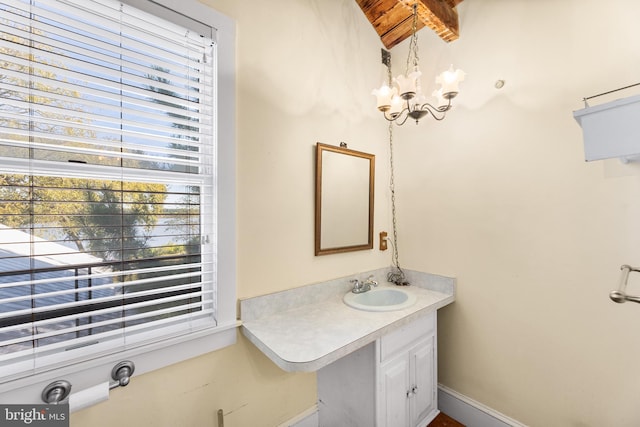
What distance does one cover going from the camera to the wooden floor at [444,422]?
177 cm

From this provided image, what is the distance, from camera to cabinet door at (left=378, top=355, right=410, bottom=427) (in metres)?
1.40

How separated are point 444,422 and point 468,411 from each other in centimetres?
18

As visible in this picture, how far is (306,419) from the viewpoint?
165 cm

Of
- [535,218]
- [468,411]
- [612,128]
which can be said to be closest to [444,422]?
[468,411]

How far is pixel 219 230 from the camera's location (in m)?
1.33

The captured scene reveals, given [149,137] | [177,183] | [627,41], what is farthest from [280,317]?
[627,41]

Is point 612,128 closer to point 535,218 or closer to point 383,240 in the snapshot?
point 535,218

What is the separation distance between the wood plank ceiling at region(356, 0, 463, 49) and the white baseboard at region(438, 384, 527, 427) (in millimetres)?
2531

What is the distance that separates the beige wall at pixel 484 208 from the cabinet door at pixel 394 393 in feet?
1.69

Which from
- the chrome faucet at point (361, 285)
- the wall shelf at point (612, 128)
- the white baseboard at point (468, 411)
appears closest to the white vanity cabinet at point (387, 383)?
the white baseboard at point (468, 411)

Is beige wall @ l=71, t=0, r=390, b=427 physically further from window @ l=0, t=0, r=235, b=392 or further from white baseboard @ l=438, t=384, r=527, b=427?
white baseboard @ l=438, t=384, r=527, b=427

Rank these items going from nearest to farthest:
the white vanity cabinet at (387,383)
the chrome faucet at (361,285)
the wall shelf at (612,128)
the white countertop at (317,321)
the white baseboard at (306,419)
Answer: the wall shelf at (612,128)
the white countertop at (317,321)
the white vanity cabinet at (387,383)
the white baseboard at (306,419)
the chrome faucet at (361,285)

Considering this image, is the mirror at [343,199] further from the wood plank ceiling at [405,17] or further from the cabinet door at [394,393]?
the wood plank ceiling at [405,17]

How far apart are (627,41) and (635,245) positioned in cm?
97
